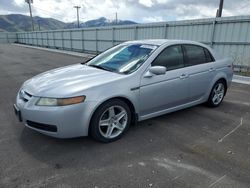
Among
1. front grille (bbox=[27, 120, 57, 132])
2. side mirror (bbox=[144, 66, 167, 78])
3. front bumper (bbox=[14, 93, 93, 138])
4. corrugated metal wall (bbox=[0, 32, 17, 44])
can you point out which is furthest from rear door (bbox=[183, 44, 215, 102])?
corrugated metal wall (bbox=[0, 32, 17, 44])

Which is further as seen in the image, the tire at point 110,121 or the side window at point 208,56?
the side window at point 208,56

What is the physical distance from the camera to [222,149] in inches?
120

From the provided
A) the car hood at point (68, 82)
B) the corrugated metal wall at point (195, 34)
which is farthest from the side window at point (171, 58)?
the corrugated metal wall at point (195, 34)

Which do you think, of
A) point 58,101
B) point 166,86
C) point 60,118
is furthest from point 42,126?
point 166,86

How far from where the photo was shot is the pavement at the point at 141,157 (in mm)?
2404

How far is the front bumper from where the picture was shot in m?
2.77

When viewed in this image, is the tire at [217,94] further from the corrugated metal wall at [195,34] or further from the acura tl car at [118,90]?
the corrugated metal wall at [195,34]

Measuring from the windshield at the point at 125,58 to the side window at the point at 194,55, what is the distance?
83cm

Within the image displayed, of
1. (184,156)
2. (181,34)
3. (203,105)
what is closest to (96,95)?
(184,156)

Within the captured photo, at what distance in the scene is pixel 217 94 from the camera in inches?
189

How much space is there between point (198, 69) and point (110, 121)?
2164 mm

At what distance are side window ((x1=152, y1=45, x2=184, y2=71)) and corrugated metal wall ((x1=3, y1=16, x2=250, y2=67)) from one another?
20.9 feet

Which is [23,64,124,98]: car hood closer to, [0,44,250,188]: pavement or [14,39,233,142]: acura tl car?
[14,39,233,142]: acura tl car

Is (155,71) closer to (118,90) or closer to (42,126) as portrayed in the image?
(118,90)
